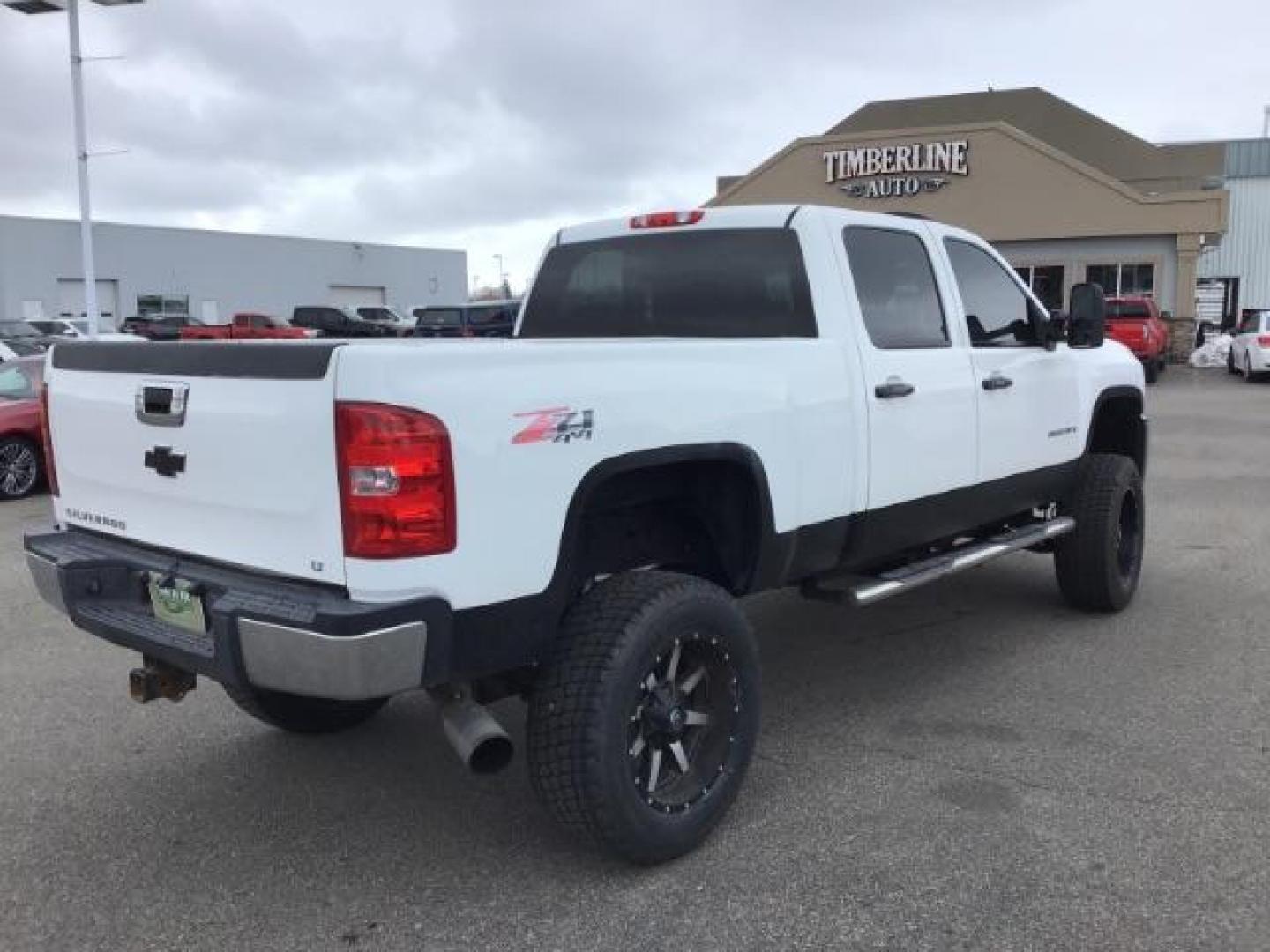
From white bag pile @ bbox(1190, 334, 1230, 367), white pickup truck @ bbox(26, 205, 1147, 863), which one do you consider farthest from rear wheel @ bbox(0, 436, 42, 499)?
white bag pile @ bbox(1190, 334, 1230, 367)

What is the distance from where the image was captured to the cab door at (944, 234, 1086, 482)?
16.7 feet

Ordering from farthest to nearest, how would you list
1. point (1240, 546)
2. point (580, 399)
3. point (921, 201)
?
1. point (921, 201)
2. point (1240, 546)
3. point (580, 399)

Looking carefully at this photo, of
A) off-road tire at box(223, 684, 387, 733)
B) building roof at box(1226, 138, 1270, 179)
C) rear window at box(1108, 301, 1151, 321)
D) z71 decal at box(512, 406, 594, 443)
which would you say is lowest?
off-road tire at box(223, 684, 387, 733)

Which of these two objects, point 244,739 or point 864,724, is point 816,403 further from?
point 244,739

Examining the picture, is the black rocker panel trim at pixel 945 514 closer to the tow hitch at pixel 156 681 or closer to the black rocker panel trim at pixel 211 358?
the black rocker panel trim at pixel 211 358

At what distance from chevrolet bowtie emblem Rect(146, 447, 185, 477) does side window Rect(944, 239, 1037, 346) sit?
11.1ft

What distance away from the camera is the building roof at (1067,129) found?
1620 inches

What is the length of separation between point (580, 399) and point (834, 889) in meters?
1.60

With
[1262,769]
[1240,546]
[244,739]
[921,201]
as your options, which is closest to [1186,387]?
[921,201]

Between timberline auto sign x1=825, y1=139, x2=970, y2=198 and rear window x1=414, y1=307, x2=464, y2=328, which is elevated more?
timberline auto sign x1=825, y1=139, x2=970, y2=198

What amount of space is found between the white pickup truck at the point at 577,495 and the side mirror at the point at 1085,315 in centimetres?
71

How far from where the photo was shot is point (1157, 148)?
42156mm

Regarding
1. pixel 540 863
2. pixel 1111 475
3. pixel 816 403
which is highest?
pixel 816 403

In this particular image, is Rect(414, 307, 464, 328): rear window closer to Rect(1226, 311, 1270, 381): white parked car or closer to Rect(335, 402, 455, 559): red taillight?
Rect(1226, 311, 1270, 381): white parked car
